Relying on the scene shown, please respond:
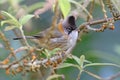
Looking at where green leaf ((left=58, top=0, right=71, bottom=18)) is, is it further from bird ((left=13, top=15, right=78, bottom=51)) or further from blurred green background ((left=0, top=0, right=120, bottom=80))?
blurred green background ((left=0, top=0, right=120, bottom=80))

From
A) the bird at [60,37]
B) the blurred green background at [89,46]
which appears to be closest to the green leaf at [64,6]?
the bird at [60,37]

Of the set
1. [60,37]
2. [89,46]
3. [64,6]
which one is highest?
[64,6]

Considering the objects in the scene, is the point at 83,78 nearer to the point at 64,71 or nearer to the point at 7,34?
the point at 64,71

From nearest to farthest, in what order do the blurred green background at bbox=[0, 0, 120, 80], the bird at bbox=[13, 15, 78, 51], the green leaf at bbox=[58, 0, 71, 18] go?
the green leaf at bbox=[58, 0, 71, 18] → the bird at bbox=[13, 15, 78, 51] → the blurred green background at bbox=[0, 0, 120, 80]

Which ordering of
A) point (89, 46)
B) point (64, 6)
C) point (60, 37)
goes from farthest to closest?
point (89, 46)
point (60, 37)
point (64, 6)

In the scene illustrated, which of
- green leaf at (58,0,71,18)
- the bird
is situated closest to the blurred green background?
→ the bird

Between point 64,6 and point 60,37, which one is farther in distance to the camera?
point 60,37

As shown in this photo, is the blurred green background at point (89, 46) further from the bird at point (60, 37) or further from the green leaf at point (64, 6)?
the green leaf at point (64, 6)

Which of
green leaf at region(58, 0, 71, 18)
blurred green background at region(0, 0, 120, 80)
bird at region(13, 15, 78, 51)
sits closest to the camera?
green leaf at region(58, 0, 71, 18)

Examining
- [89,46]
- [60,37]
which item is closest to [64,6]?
[60,37]

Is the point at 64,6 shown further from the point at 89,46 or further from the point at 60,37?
the point at 89,46

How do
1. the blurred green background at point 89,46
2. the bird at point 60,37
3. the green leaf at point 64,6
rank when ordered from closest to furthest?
the green leaf at point 64,6 < the bird at point 60,37 < the blurred green background at point 89,46

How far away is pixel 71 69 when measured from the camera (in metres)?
2.13

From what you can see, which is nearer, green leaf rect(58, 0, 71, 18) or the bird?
green leaf rect(58, 0, 71, 18)
